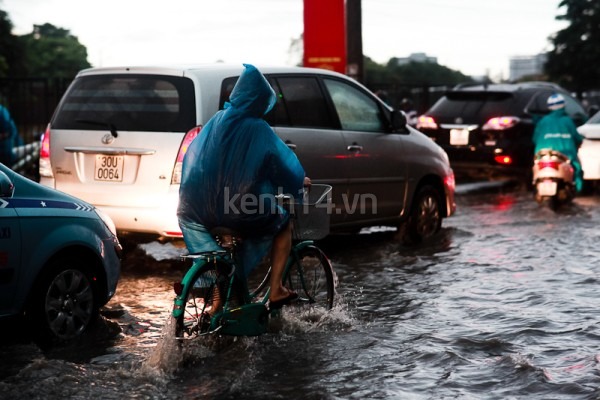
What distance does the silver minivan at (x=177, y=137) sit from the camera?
8617 mm

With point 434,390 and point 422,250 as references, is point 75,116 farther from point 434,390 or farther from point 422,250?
point 434,390

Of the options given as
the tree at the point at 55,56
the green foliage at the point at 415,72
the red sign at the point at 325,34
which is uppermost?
the tree at the point at 55,56

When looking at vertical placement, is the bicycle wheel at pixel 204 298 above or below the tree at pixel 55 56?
below

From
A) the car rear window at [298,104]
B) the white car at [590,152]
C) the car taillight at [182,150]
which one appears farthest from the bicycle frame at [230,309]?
the white car at [590,152]

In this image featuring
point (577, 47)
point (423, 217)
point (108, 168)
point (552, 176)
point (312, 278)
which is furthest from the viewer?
point (577, 47)

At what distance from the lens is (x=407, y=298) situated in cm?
815

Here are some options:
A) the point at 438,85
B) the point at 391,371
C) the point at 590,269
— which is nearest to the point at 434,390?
the point at 391,371

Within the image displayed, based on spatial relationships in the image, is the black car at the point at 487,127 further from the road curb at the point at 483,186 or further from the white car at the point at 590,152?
the white car at the point at 590,152

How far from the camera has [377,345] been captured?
658cm

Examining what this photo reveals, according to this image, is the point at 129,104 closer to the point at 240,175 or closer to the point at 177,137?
the point at 177,137

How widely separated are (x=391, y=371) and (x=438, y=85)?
20676 millimetres

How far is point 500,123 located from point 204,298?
11203 millimetres

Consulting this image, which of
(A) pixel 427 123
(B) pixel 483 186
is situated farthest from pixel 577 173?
(B) pixel 483 186

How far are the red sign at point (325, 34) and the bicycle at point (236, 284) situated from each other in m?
9.97
